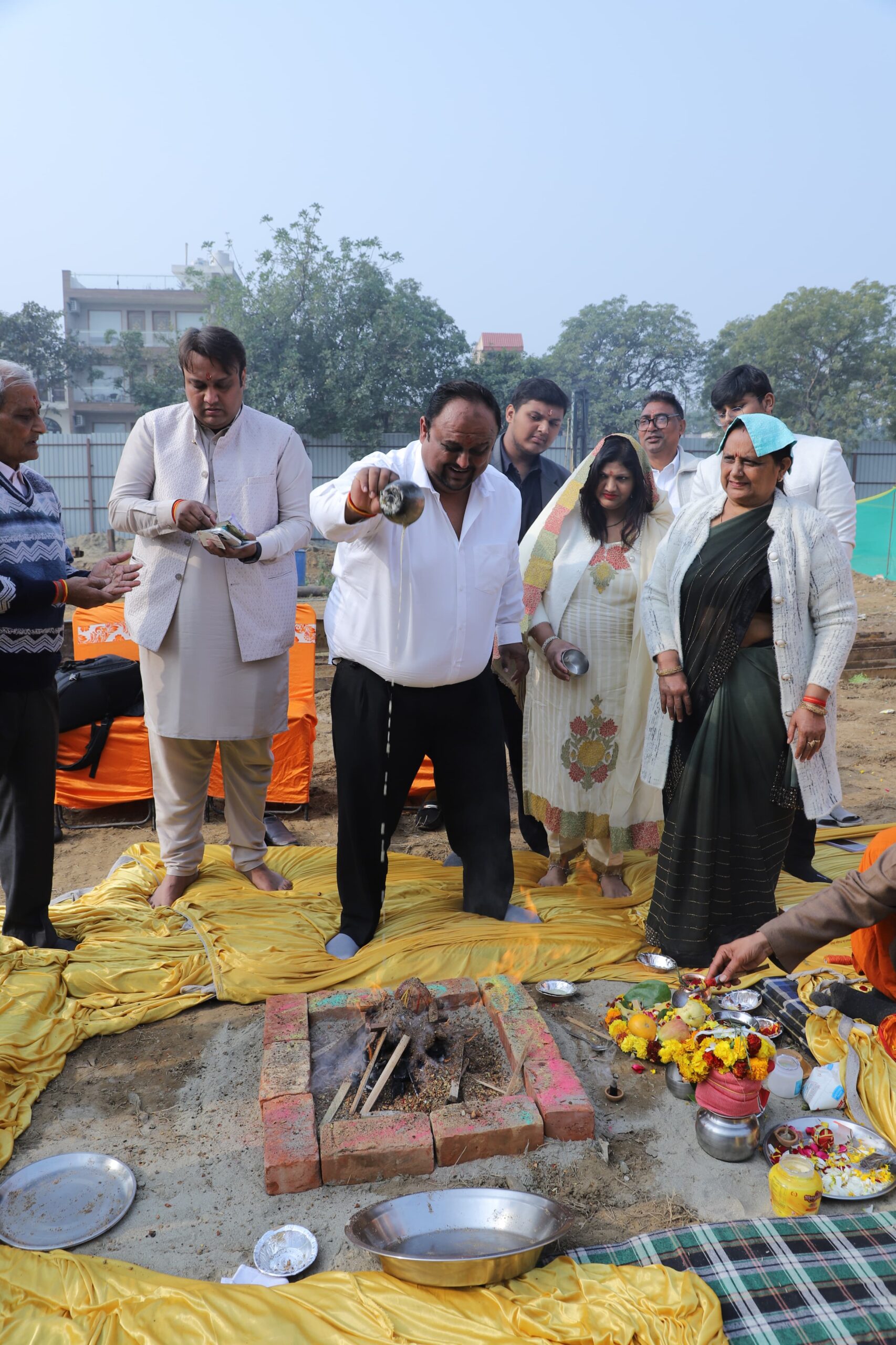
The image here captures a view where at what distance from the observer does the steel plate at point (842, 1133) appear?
230cm

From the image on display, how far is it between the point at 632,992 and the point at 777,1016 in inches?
18.1

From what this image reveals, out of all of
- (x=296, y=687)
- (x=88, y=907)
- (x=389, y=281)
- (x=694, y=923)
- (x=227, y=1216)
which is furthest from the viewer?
(x=389, y=281)

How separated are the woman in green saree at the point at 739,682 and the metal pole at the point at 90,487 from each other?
19.9m

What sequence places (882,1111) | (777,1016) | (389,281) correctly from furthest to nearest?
(389,281) → (777,1016) → (882,1111)

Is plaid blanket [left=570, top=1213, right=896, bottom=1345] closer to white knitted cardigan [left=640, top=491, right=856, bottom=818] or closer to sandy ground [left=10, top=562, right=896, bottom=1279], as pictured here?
sandy ground [left=10, top=562, right=896, bottom=1279]

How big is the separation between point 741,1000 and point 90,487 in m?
20.8

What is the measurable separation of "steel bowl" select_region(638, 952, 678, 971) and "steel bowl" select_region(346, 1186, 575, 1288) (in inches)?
52.8

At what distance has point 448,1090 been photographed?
8.33ft

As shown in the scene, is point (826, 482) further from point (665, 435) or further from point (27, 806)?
point (27, 806)

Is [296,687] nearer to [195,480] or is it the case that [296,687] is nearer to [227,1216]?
[195,480]

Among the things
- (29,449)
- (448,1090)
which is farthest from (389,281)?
(448,1090)

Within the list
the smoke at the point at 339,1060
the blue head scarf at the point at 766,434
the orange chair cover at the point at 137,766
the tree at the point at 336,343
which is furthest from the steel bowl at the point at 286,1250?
the tree at the point at 336,343

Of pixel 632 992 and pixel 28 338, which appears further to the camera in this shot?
pixel 28 338

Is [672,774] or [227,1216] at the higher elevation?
[672,774]
